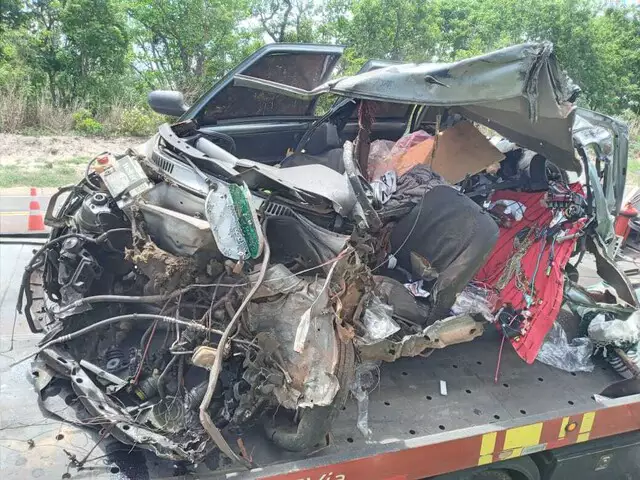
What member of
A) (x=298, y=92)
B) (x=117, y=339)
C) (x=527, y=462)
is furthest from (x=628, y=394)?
(x=117, y=339)

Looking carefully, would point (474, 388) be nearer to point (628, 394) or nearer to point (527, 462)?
point (527, 462)

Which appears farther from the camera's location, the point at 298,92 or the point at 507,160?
the point at 507,160

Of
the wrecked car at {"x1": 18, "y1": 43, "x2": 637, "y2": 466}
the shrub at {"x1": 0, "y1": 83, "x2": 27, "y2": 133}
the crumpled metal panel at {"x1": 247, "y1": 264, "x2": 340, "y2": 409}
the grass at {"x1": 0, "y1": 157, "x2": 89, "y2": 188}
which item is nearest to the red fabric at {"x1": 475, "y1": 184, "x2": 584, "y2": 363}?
the wrecked car at {"x1": 18, "y1": 43, "x2": 637, "y2": 466}

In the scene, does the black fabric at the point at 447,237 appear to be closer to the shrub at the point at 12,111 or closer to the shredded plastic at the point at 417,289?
the shredded plastic at the point at 417,289

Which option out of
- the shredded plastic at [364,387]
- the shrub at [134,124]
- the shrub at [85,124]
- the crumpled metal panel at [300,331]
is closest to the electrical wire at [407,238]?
the shredded plastic at [364,387]

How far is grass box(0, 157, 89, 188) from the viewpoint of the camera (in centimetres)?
940

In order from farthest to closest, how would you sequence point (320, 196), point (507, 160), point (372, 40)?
point (372, 40) → point (507, 160) → point (320, 196)

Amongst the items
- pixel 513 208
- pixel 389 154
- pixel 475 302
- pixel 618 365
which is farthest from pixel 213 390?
pixel 618 365

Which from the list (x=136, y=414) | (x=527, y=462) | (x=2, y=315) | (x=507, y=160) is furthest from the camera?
(x=507, y=160)

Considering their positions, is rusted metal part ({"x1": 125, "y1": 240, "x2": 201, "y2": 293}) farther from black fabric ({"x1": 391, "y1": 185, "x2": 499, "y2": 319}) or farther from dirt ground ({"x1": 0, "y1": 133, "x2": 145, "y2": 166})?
dirt ground ({"x1": 0, "y1": 133, "x2": 145, "y2": 166})

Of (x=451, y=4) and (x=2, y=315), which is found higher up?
(x=451, y=4)

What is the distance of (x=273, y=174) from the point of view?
114 inches

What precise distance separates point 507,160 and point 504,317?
141 cm

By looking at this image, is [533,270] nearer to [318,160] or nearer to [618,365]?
[618,365]
